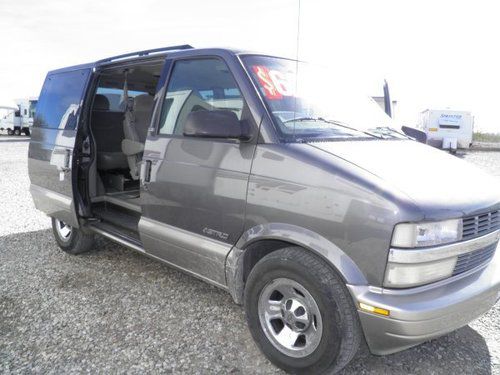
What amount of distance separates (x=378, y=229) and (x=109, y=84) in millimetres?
3972

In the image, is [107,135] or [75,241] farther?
[107,135]

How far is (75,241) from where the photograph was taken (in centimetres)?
482

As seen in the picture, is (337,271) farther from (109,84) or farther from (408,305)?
(109,84)

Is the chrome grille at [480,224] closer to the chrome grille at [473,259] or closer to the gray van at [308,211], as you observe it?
the gray van at [308,211]

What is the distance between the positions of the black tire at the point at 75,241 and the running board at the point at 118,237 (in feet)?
1.25

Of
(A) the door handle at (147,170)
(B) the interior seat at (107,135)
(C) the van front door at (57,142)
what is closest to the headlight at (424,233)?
(A) the door handle at (147,170)

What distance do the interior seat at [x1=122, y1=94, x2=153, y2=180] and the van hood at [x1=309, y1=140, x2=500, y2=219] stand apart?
293cm

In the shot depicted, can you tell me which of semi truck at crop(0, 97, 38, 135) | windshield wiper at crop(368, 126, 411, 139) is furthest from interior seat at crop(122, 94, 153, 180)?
semi truck at crop(0, 97, 38, 135)

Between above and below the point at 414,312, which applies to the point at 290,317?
below

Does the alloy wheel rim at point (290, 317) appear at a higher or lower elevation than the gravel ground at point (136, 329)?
higher

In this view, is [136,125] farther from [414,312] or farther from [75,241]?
[414,312]

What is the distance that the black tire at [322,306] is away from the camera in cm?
237

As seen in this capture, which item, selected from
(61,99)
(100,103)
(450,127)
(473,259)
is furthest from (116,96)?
(450,127)

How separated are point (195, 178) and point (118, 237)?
Result: 1433 millimetres
